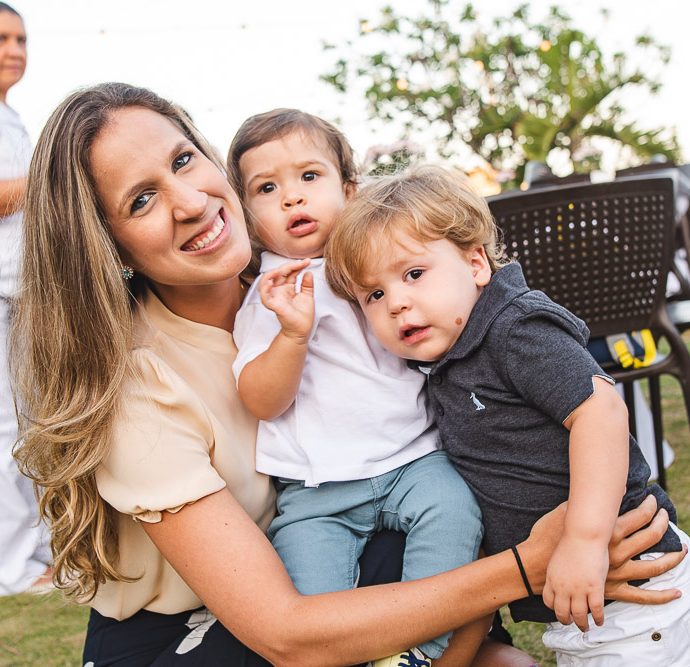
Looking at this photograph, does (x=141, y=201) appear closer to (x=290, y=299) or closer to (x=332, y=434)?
(x=290, y=299)

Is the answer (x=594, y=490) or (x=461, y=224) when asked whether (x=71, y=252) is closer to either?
(x=461, y=224)

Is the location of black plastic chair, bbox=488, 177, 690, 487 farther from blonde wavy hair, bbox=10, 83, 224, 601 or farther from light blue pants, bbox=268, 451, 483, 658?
blonde wavy hair, bbox=10, 83, 224, 601

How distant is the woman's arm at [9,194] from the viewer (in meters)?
2.96

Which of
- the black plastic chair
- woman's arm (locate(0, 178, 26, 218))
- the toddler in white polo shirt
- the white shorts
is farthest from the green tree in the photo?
the white shorts

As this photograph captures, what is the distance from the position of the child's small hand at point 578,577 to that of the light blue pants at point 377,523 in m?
0.24

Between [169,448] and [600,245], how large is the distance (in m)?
1.89

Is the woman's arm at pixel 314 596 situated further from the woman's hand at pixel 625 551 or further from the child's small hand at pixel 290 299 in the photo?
the child's small hand at pixel 290 299

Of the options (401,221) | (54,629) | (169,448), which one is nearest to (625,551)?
(401,221)

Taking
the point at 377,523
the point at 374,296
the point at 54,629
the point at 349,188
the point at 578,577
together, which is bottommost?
the point at 54,629

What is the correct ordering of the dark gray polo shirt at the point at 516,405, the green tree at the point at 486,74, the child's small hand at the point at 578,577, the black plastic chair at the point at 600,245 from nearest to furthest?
the child's small hand at the point at 578,577 → the dark gray polo shirt at the point at 516,405 → the black plastic chair at the point at 600,245 → the green tree at the point at 486,74

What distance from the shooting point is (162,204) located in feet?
5.72

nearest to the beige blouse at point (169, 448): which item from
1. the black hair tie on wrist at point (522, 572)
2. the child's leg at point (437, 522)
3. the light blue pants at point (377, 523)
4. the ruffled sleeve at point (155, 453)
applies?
the ruffled sleeve at point (155, 453)

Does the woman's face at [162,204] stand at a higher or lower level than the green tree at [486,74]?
higher

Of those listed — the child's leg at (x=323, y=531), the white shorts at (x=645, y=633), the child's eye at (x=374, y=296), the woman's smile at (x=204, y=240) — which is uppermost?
the woman's smile at (x=204, y=240)
